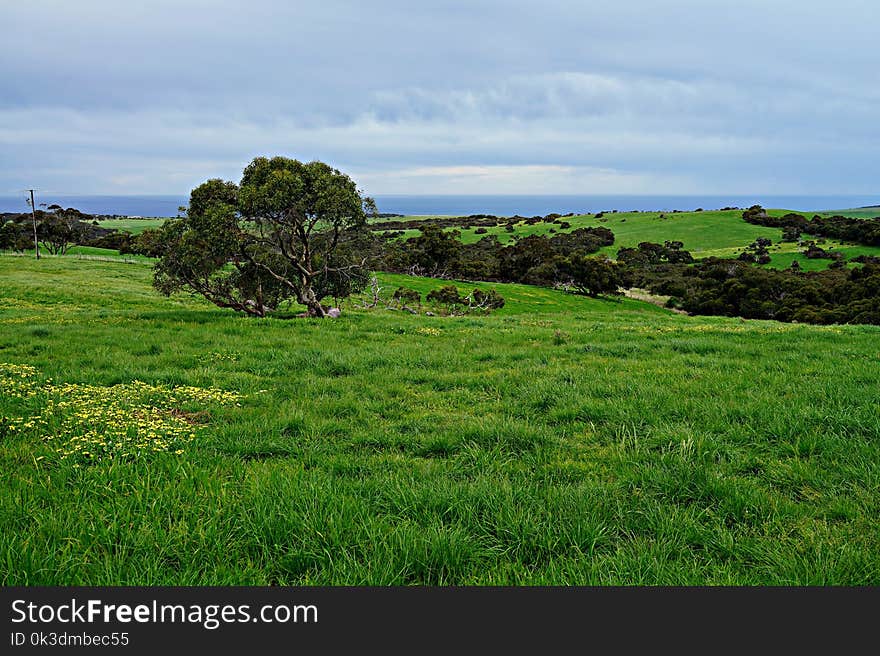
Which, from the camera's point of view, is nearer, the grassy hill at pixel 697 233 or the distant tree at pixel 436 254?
the distant tree at pixel 436 254

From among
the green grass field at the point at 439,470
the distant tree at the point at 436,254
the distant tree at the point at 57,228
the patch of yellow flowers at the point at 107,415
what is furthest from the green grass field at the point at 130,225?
the green grass field at the point at 439,470

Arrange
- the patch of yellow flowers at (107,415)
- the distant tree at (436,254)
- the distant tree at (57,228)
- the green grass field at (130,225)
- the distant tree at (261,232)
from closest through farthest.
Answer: the patch of yellow flowers at (107,415) → the distant tree at (261,232) → the distant tree at (436,254) → the distant tree at (57,228) → the green grass field at (130,225)

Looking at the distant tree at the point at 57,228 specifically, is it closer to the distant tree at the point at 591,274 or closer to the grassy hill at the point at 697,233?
the grassy hill at the point at 697,233

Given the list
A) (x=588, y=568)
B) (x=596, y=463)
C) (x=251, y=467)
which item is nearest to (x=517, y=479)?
(x=596, y=463)

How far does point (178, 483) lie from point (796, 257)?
11028 cm

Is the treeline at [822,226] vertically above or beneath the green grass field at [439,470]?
above

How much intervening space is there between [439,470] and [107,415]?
4418mm

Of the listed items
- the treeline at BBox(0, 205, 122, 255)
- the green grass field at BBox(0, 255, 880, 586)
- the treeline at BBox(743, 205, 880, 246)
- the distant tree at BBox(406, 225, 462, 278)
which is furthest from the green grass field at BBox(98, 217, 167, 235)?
the treeline at BBox(743, 205, 880, 246)

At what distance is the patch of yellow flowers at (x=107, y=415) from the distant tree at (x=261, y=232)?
12133 millimetres

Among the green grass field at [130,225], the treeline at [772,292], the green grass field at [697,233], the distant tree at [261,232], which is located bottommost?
the treeline at [772,292]

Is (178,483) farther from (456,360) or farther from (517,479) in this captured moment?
(456,360)

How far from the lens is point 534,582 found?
130 inches

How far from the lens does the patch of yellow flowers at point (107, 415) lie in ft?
17.9

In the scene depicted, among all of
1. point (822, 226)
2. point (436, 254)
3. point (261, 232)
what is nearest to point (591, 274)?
point (436, 254)
